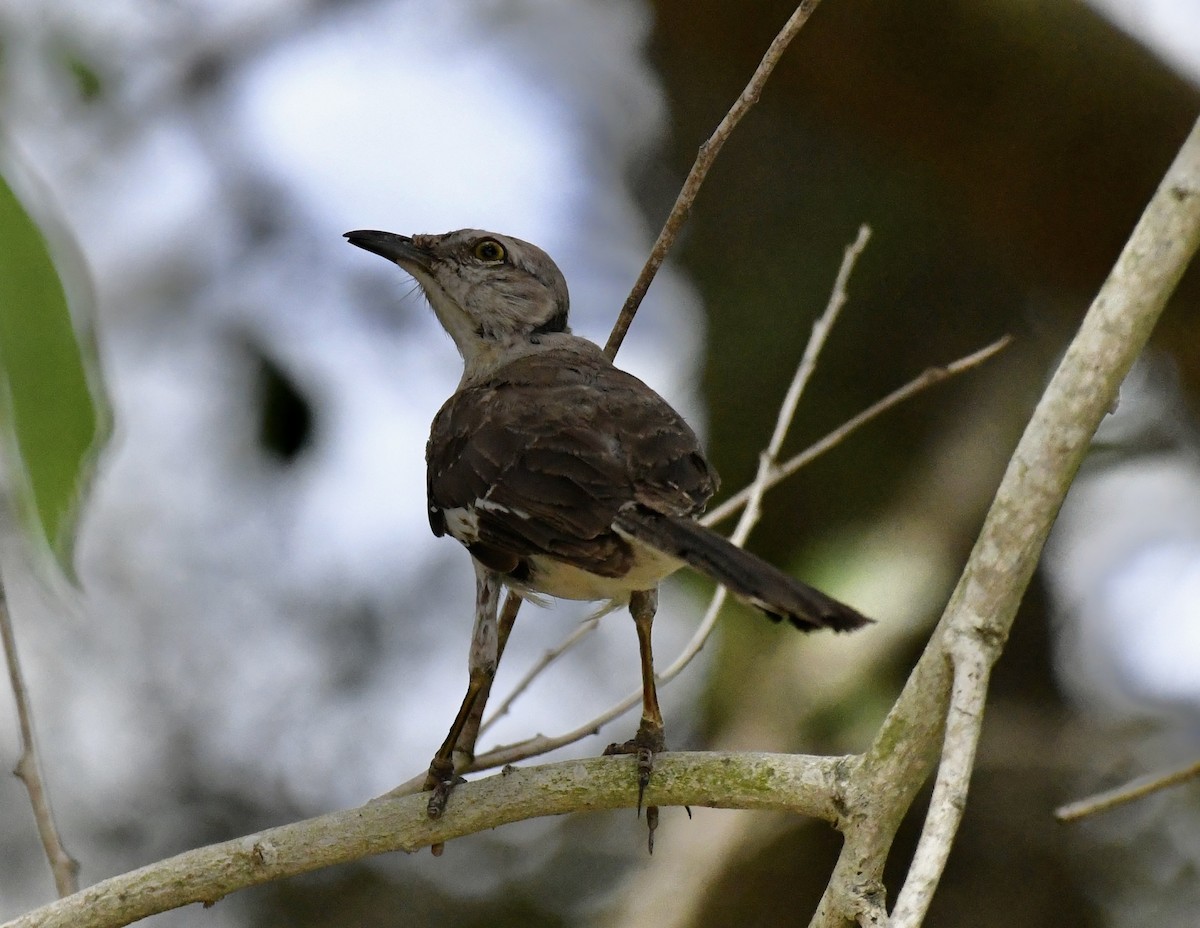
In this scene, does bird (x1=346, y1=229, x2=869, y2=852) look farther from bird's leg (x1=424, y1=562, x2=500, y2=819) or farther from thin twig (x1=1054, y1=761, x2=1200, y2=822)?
thin twig (x1=1054, y1=761, x2=1200, y2=822)

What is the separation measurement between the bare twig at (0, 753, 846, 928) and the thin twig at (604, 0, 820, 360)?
132 centimetres

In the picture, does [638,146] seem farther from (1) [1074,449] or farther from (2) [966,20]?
(1) [1074,449]

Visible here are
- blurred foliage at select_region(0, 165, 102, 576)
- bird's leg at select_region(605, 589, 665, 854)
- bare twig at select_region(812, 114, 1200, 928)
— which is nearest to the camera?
blurred foliage at select_region(0, 165, 102, 576)

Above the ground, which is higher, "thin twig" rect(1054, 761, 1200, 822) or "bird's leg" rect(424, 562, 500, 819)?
"thin twig" rect(1054, 761, 1200, 822)

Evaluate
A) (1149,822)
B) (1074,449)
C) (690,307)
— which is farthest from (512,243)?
(1149,822)

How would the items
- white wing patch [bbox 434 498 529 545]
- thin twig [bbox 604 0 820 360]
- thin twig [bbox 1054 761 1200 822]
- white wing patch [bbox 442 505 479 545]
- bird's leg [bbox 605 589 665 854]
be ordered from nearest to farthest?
thin twig [bbox 1054 761 1200 822] → bird's leg [bbox 605 589 665 854] → thin twig [bbox 604 0 820 360] → white wing patch [bbox 434 498 529 545] → white wing patch [bbox 442 505 479 545]

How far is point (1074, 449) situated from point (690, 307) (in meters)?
5.78

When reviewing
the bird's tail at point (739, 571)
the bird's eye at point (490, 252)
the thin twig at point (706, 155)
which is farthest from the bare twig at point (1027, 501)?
the bird's eye at point (490, 252)

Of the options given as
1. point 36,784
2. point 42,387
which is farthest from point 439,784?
point 42,387

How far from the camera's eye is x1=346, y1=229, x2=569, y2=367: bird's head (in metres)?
4.49

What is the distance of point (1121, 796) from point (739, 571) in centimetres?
83

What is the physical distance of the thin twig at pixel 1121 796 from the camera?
228cm

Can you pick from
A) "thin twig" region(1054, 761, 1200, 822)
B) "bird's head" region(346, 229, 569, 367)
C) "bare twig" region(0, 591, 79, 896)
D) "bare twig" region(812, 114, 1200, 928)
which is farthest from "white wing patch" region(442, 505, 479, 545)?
"thin twig" region(1054, 761, 1200, 822)

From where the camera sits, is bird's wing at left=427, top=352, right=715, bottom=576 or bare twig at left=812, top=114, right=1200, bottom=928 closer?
bare twig at left=812, top=114, right=1200, bottom=928
